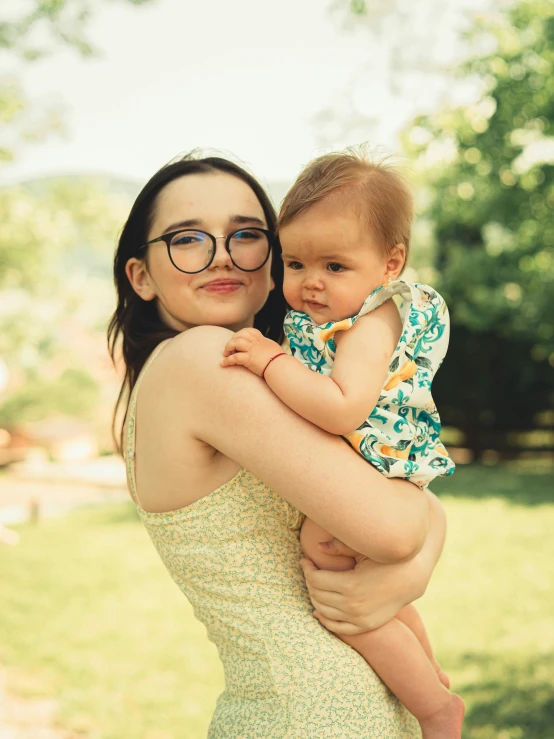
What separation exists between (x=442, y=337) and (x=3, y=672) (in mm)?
5248

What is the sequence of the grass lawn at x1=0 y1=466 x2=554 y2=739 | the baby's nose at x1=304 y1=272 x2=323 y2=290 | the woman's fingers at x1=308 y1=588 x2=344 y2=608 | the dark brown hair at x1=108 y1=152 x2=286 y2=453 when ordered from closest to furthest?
1. the woman's fingers at x1=308 y1=588 x2=344 y2=608
2. the baby's nose at x1=304 y1=272 x2=323 y2=290
3. the dark brown hair at x1=108 y1=152 x2=286 y2=453
4. the grass lawn at x1=0 y1=466 x2=554 y2=739

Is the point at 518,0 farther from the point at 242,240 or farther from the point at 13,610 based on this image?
the point at 242,240

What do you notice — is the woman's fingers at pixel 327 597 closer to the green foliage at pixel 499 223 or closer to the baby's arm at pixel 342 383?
the baby's arm at pixel 342 383

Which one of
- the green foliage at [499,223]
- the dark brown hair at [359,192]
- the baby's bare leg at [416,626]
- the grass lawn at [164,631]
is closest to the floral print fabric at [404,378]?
the dark brown hair at [359,192]

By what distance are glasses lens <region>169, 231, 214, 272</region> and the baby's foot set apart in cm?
119

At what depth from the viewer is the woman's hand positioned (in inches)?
69.1

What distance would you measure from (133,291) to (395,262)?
2.55ft

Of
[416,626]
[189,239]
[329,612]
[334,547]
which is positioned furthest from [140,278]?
[416,626]

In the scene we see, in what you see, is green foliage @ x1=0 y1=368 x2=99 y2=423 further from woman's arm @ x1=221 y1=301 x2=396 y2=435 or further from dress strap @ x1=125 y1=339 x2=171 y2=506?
woman's arm @ x1=221 y1=301 x2=396 y2=435

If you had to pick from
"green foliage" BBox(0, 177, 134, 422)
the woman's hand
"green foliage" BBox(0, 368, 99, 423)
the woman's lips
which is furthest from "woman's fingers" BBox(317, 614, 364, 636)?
"green foliage" BBox(0, 368, 99, 423)

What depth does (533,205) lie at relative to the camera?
491 inches

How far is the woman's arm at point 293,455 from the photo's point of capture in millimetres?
1646

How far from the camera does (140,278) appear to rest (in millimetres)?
2188

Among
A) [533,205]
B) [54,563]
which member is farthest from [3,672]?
[533,205]
